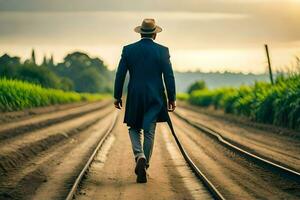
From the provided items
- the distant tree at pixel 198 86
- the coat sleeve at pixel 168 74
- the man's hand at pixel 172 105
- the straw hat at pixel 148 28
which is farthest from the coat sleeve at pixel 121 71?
the distant tree at pixel 198 86

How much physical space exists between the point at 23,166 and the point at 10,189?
3.18 meters

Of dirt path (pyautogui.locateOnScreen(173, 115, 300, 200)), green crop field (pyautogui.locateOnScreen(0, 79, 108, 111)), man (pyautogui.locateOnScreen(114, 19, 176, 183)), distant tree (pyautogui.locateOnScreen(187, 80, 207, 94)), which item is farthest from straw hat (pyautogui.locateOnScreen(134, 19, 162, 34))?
distant tree (pyautogui.locateOnScreen(187, 80, 207, 94))

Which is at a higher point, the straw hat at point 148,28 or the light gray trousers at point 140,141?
the straw hat at point 148,28

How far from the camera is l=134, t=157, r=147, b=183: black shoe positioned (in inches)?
395

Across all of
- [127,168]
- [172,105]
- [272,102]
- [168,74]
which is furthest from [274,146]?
[272,102]

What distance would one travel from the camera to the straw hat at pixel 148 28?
410 inches

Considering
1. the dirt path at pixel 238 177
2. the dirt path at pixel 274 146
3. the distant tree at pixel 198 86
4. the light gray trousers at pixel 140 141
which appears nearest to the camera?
the dirt path at pixel 238 177

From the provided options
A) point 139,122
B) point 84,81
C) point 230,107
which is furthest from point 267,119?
point 84,81

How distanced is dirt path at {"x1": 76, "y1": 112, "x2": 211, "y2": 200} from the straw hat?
8.45ft

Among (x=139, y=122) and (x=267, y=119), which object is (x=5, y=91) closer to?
(x=267, y=119)

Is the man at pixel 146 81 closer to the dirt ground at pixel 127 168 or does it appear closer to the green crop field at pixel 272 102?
the dirt ground at pixel 127 168

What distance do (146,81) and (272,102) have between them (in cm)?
1807

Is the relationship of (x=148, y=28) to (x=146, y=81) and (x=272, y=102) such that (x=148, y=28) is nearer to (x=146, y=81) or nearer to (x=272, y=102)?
(x=146, y=81)

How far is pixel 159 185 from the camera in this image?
9969 millimetres
